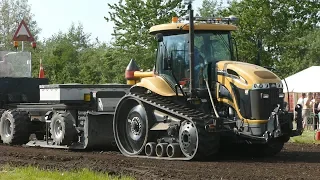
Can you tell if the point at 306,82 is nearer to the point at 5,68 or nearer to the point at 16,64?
the point at 16,64

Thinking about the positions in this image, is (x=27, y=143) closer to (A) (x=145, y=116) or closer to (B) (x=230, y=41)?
(A) (x=145, y=116)

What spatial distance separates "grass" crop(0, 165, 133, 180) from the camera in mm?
11539

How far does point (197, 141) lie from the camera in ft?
46.8

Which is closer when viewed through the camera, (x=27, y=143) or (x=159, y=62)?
(x=159, y=62)

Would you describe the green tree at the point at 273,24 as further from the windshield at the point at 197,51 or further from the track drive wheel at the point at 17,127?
the windshield at the point at 197,51

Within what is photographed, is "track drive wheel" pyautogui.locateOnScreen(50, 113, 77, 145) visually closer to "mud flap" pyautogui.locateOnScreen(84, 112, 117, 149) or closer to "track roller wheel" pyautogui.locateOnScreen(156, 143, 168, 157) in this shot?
"mud flap" pyautogui.locateOnScreen(84, 112, 117, 149)

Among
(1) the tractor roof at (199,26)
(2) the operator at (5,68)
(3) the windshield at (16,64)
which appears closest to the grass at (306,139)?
(1) the tractor roof at (199,26)

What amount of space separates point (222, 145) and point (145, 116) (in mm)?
1757

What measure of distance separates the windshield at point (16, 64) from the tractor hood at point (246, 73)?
9305 millimetres

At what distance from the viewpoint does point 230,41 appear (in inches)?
627

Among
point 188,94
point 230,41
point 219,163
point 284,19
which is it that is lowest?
point 219,163

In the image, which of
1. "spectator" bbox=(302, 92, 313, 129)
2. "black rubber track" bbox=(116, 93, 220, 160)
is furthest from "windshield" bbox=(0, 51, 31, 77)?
"spectator" bbox=(302, 92, 313, 129)

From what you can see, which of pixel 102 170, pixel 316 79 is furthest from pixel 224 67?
pixel 316 79

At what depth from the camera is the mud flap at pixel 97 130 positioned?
56.6 feet
